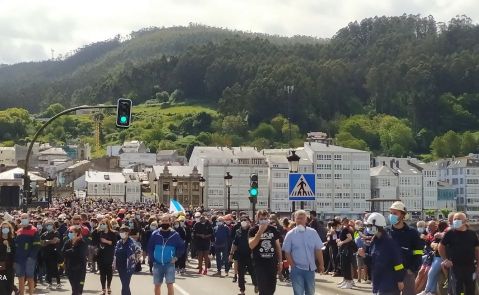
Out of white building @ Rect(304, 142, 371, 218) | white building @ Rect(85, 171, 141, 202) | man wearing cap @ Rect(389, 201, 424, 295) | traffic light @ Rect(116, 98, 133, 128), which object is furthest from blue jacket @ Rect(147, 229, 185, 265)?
white building @ Rect(85, 171, 141, 202)

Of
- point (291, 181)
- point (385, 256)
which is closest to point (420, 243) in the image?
point (385, 256)

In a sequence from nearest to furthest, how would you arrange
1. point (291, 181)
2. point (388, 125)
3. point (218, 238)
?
point (291, 181)
point (218, 238)
point (388, 125)

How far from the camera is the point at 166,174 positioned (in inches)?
5487

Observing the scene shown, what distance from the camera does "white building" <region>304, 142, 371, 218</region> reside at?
141 metres

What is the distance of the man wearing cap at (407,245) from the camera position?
13148 mm

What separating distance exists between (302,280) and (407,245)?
1.81 metres

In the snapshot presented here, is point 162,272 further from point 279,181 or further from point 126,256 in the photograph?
point 279,181

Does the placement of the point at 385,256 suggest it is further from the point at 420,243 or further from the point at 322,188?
the point at 322,188

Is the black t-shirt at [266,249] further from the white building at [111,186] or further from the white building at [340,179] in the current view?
the white building at [111,186]

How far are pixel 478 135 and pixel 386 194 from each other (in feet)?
181

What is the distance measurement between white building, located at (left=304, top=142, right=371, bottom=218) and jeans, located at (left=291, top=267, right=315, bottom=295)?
412ft

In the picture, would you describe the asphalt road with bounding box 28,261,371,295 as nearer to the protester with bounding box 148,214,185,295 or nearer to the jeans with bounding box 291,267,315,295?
the protester with bounding box 148,214,185,295

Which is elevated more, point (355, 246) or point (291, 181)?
point (291, 181)

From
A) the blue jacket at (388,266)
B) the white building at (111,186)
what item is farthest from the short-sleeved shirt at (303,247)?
the white building at (111,186)
